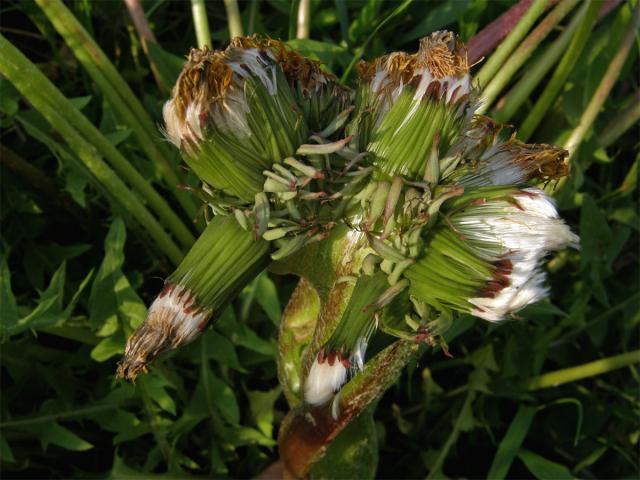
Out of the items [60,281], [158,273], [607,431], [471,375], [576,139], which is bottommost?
[607,431]

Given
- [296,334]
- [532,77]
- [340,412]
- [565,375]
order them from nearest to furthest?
[340,412]
[296,334]
[532,77]
[565,375]

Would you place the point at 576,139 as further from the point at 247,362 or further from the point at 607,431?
the point at 247,362

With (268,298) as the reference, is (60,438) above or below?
below

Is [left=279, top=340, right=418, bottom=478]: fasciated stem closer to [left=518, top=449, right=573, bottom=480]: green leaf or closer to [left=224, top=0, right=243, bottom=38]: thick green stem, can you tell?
[left=518, top=449, right=573, bottom=480]: green leaf

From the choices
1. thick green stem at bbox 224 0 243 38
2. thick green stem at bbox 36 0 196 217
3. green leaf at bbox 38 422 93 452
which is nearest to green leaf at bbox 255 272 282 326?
thick green stem at bbox 36 0 196 217

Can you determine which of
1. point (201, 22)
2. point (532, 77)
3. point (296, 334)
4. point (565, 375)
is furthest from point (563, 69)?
point (296, 334)

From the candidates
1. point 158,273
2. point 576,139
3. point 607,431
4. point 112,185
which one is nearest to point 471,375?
point 607,431

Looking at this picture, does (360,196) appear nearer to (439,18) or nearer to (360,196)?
(360,196)
